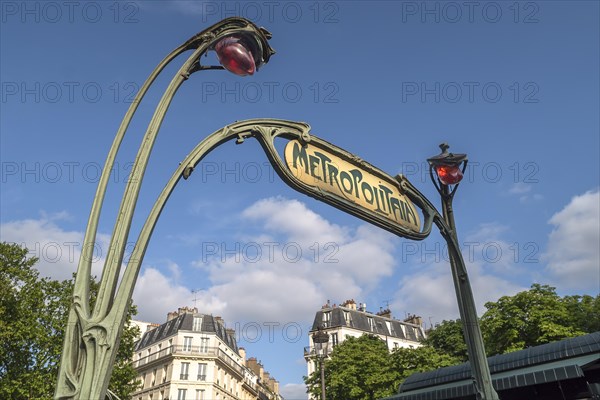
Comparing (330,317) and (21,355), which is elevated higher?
(330,317)

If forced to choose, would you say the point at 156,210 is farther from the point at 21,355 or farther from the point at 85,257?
the point at 21,355

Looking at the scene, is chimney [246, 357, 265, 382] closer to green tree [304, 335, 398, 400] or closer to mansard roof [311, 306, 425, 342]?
mansard roof [311, 306, 425, 342]

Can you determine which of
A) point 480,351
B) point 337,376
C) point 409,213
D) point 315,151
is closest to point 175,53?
point 315,151

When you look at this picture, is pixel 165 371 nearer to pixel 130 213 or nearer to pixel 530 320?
pixel 530 320

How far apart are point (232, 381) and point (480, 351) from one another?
58.8m

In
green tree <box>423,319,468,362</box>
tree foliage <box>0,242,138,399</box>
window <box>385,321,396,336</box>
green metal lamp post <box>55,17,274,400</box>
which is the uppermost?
window <box>385,321,396,336</box>

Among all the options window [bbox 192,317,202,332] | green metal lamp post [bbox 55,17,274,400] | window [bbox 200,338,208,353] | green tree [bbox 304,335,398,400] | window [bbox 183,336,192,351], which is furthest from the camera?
window [bbox 192,317,202,332]

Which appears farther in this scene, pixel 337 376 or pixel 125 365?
pixel 337 376

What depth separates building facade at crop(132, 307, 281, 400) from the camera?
50.8 m

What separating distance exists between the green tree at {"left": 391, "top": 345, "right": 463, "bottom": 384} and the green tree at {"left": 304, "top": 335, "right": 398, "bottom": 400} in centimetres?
65

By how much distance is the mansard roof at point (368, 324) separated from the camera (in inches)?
2479

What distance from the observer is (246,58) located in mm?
3875

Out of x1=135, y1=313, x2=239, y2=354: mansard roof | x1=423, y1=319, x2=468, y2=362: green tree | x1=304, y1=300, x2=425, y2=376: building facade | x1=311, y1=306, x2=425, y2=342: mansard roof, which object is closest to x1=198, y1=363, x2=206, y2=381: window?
x1=135, y1=313, x2=239, y2=354: mansard roof

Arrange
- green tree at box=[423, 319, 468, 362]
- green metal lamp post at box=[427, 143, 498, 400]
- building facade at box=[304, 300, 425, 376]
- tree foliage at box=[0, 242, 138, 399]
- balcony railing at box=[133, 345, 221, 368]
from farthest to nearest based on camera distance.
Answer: building facade at box=[304, 300, 425, 376] → balcony railing at box=[133, 345, 221, 368] → green tree at box=[423, 319, 468, 362] → tree foliage at box=[0, 242, 138, 399] → green metal lamp post at box=[427, 143, 498, 400]
